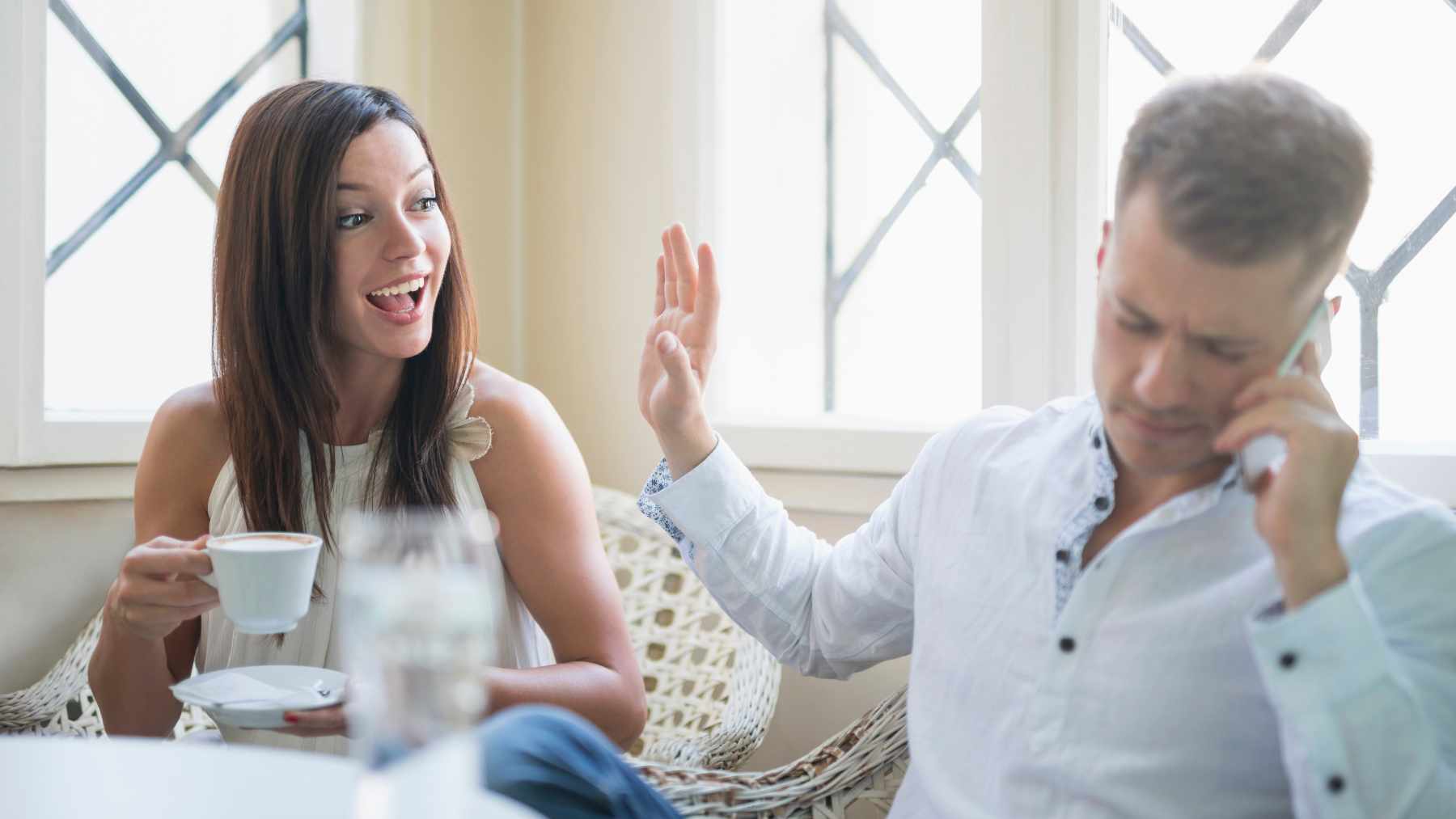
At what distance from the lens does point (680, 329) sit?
134 centimetres

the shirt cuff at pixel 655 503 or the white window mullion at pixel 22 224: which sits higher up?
the white window mullion at pixel 22 224

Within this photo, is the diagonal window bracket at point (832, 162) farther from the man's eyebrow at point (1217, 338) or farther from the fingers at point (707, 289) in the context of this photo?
the man's eyebrow at point (1217, 338)

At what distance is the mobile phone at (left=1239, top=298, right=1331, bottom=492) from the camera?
91 cm

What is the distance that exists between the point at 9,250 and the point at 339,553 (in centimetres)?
77

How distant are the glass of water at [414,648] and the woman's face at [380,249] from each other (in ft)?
3.37

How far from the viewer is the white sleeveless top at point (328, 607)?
1.48 metres

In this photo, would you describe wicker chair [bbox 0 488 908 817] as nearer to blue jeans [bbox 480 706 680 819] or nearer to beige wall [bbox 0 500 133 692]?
beige wall [bbox 0 500 133 692]

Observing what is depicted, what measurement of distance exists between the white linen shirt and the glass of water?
23.7 inches

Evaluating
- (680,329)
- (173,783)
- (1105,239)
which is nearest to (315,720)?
(173,783)

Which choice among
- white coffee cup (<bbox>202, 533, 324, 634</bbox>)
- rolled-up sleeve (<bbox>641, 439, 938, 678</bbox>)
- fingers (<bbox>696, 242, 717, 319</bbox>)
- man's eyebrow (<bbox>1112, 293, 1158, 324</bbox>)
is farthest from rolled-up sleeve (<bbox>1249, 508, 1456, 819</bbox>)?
white coffee cup (<bbox>202, 533, 324, 634</bbox>)

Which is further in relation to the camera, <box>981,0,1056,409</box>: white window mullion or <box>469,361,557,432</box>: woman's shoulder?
<box>981,0,1056,409</box>: white window mullion

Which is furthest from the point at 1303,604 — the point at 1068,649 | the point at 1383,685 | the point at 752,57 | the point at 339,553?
the point at 752,57

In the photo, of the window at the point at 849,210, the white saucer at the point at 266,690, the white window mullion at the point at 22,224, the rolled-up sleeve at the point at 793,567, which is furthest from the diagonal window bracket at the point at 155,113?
the rolled-up sleeve at the point at 793,567

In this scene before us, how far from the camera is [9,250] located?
5.91ft
